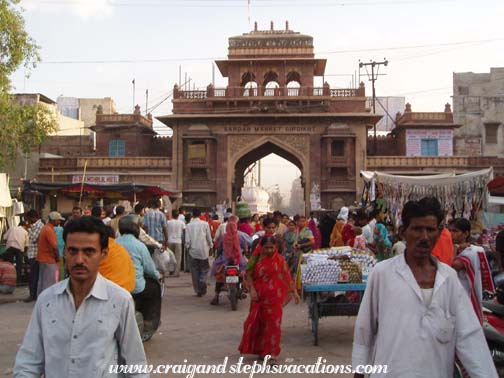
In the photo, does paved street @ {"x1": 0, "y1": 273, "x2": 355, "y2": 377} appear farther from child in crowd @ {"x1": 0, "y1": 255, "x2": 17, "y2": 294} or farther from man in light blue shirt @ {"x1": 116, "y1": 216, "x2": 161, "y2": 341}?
child in crowd @ {"x1": 0, "y1": 255, "x2": 17, "y2": 294}

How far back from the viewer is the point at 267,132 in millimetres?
29266

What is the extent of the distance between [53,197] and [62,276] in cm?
854

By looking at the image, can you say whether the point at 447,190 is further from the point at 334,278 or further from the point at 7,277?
the point at 7,277

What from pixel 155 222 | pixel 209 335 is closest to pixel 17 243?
pixel 155 222

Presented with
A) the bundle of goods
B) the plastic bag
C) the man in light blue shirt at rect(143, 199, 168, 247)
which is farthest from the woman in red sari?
the man in light blue shirt at rect(143, 199, 168, 247)

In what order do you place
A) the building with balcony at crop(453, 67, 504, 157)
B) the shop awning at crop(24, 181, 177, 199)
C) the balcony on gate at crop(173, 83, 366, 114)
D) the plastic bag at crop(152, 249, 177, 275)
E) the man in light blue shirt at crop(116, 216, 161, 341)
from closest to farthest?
the man in light blue shirt at crop(116, 216, 161, 341) < the plastic bag at crop(152, 249, 177, 275) < the shop awning at crop(24, 181, 177, 199) < the balcony on gate at crop(173, 83, 366, 114) < the building with balcony at crop(453, 67, 504, 157)

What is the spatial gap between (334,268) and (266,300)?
91 centimetres

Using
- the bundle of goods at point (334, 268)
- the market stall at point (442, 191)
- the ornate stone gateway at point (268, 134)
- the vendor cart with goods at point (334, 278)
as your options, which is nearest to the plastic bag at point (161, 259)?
the vendor cart with goods at point (334, 278)

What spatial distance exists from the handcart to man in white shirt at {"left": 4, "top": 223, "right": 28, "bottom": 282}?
6965 millimetres

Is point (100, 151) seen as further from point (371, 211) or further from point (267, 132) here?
point (371, 211)

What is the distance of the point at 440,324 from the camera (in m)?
2.67

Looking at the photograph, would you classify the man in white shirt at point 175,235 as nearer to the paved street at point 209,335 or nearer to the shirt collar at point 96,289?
the paved street at point 209,335

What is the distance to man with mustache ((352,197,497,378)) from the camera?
264 centimetres

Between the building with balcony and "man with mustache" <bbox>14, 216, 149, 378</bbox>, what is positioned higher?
the building with balcony
